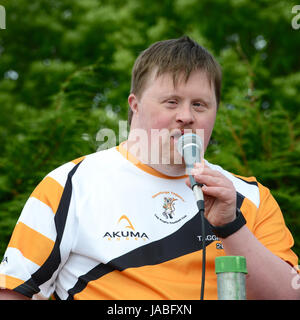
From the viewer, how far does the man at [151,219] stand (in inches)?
69.8

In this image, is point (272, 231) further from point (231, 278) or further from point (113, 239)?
point (231, 278)

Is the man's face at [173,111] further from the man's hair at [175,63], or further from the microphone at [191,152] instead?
the microphone at [191,152]

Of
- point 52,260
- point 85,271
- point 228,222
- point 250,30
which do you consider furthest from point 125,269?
point 250,30

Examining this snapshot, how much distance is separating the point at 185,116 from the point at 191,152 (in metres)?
0.30

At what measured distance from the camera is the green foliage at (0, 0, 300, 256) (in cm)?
319

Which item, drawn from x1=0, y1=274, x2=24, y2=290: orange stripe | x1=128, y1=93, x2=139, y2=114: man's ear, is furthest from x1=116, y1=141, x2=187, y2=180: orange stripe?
x1=0, y1=274, x2=24, y2=290: orange stripe

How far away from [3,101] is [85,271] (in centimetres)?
417

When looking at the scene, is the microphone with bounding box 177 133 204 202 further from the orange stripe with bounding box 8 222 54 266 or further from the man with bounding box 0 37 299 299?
the orange stripe with bounding box 8 222 54 266

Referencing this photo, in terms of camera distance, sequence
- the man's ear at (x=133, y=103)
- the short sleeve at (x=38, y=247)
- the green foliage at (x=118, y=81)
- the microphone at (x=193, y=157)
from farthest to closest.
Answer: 1. the green foliage at (x=118, y=81)
2. the man's ear at (x=133, y=103)
3. the short sleeve at (x=38, y=247)
4. the microphone at (x=193, y=157)

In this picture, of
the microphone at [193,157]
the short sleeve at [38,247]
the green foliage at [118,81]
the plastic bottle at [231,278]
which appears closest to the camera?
the plastic bottle at [231,278]

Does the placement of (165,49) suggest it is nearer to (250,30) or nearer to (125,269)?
(125,269)

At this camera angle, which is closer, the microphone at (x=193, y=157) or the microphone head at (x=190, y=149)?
the microphone at (x=193, y=157)

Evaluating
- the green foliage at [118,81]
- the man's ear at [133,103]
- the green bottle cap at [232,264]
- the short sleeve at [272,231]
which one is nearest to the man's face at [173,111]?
the man's ear at [133,103]

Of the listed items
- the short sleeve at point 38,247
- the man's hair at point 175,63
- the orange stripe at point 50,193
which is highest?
the man's hair at point 175,63
